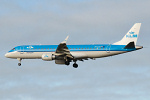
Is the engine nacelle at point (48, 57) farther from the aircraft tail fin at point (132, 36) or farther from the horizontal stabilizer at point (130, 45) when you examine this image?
the horizontal stabilizer at point (130, 45)

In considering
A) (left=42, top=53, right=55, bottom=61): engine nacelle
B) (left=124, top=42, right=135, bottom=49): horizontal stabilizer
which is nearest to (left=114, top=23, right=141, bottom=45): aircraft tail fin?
(left=124, top=42, right=135, bottom=49): horizontal stabilizer

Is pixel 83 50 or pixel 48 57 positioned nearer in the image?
pixel 48 57

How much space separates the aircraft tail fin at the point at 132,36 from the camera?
2910 inches

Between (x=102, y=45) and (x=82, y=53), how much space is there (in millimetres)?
3681

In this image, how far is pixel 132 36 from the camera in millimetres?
74250

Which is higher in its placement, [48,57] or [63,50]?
[63,50]

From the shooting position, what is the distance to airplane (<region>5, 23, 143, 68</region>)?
71.9 meters

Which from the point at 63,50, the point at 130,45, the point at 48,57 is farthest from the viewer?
the point at 48,57

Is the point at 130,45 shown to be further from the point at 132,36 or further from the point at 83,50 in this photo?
the point at 83,50

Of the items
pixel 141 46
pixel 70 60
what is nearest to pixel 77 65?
pixel 70 60

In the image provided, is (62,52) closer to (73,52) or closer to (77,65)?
(73,52)

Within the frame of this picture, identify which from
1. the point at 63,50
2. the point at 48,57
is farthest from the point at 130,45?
the point at 48,57

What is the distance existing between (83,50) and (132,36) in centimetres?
881

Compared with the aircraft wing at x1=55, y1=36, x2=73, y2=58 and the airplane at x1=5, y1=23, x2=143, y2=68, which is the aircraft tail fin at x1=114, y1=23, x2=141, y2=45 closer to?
the airplane at x1=5, y1=23, x2=143, y2=68
